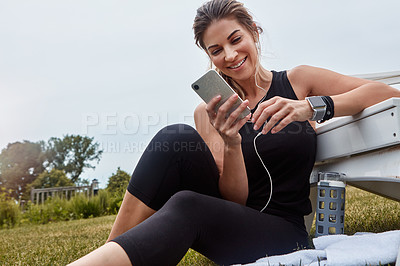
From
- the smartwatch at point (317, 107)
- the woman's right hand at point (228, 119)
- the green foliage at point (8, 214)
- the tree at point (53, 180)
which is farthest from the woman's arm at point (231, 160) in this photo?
the tree at point (53, 180)

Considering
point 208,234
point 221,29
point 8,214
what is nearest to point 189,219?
point 208,234

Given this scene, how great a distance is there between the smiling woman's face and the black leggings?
0.45 metres

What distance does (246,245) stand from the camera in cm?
145

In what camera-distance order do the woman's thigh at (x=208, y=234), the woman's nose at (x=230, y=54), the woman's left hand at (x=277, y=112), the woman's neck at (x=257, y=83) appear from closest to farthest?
the woman's thigh at (x=208, y=234) < the woman's left hand at (x=277, y=112) < the woman's nose at (x=230, y=54) < the woman's neck at (x=257, y=83)

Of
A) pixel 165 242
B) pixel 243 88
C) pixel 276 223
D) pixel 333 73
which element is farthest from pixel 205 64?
pixel 165 242

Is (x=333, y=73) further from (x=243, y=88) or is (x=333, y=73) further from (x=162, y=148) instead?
(x=162, y=148)

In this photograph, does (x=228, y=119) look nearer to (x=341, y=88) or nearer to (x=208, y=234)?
(x=208, y=234)

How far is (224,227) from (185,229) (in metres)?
0.18

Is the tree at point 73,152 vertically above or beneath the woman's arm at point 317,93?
beneath

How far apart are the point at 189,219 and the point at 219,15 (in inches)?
41.6

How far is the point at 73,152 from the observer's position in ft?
91.5

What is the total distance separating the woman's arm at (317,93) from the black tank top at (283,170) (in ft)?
0.32

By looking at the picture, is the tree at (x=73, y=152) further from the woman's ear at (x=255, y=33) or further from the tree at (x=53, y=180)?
the woman's ear at (x=255, y=33)

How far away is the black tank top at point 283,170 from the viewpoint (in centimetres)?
169
